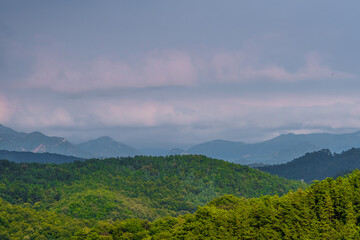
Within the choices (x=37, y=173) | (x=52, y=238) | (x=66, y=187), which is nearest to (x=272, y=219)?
(x=52, y=238)

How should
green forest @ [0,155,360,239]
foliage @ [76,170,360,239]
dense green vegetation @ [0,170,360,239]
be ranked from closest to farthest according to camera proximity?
1. foliage @ [76,170,360,239]
2. dense green vegetation @ [0,170,360,239]
3. green forest @ [0,155,360,239]

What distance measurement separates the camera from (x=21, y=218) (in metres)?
115

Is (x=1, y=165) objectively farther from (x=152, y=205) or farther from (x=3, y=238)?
(x=3, y=238)

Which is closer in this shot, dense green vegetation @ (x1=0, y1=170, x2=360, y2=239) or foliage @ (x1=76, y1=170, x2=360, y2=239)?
foliage @ (x1=76, y1=170, x2=360, y2=239)

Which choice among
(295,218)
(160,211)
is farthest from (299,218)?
(160,211)

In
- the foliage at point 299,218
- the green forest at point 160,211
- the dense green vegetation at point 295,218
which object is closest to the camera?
the foliage at point 299,218

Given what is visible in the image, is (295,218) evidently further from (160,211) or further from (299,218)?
(160,211)

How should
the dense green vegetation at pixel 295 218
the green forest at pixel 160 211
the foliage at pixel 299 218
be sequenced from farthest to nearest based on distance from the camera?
the green forest at pixel 160 211
the dense green vegetation at pixel 295 218
the foliage at pixel 299 218

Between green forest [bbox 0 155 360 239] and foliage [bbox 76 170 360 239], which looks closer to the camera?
foliage [bbox 76 170 360 239]

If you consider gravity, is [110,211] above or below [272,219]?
below

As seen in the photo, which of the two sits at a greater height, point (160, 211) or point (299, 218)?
point (299, 218)

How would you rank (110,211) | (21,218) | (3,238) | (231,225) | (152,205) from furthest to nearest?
1. (152,205)
2. (110,211)
3. (21,218)
4. (3,238)
5. (231,225)

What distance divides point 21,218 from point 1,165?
268 ft

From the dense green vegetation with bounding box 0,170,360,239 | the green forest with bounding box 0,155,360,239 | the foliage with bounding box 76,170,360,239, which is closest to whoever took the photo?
the foliage with bounding box 76,170,360,239
